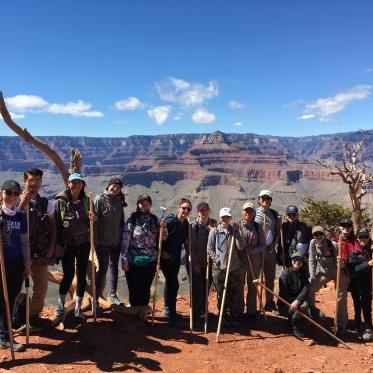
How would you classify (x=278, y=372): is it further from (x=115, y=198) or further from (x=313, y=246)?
(x=115, y=198)

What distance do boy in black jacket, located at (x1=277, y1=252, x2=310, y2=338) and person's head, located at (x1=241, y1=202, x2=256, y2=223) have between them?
Result: 1167 millimetres

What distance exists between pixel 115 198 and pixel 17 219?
211 cm

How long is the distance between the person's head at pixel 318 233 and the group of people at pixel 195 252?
0.02 m

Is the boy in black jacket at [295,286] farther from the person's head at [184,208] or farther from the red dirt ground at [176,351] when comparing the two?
the person's head at [184,208]

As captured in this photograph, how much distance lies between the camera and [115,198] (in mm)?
7820

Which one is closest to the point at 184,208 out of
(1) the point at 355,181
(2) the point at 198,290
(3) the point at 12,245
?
(2) the point at 198,290

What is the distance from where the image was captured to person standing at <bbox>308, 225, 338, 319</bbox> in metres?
8.32

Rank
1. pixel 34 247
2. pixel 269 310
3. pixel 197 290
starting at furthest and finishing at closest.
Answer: pixel 269 310
pixel 197 290
pixel 34 247

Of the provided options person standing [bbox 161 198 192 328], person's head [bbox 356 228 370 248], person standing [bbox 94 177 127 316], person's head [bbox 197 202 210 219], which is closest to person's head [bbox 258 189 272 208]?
person's head [bbox 197 202 210 219]

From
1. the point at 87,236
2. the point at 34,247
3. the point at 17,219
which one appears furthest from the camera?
the point at 87,236

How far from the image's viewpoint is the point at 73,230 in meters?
7.04

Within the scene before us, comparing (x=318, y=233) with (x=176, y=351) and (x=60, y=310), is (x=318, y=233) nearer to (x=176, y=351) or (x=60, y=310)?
(x=176, y=351)

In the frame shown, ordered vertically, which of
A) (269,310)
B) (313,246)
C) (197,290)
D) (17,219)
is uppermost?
(17,219)

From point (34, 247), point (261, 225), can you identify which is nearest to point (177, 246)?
point (261, 225)
